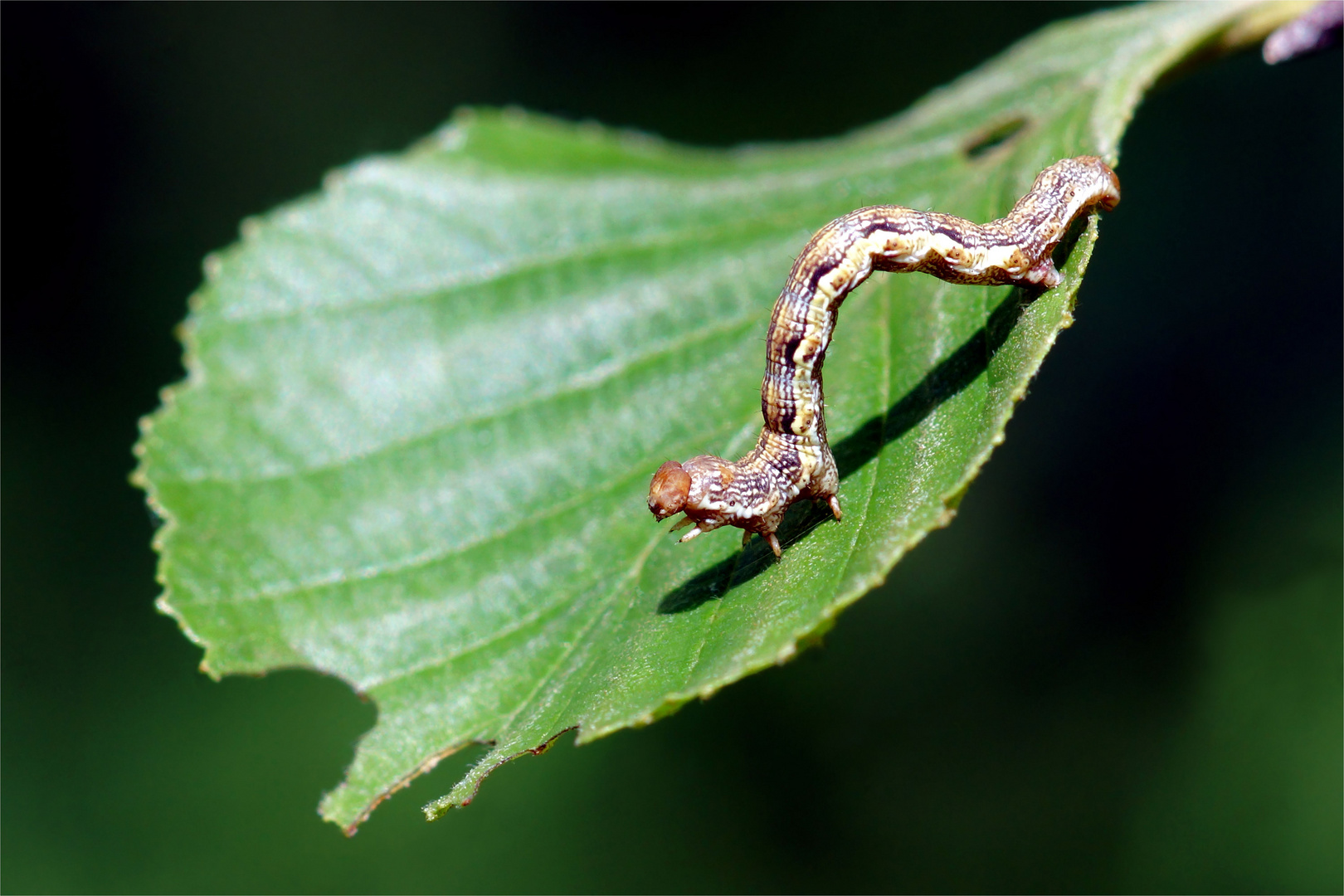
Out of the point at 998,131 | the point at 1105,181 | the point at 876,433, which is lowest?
the point at 876,433

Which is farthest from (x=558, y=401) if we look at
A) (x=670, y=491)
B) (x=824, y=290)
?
(x=824, y=290)

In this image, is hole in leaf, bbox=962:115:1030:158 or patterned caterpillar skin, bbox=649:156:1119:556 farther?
hole in leaf, bbox=962:115:1030:158

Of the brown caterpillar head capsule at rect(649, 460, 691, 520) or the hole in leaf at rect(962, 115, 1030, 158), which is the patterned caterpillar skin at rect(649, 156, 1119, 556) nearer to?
the brown caterpillar head capsule at rect(649, 460, 691, 520)

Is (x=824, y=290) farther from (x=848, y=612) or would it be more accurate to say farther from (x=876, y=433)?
(x=848, y=612)

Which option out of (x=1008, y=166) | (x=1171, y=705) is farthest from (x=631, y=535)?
(x=1171, y=705)

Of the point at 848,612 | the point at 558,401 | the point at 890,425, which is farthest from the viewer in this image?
the point at 848,612

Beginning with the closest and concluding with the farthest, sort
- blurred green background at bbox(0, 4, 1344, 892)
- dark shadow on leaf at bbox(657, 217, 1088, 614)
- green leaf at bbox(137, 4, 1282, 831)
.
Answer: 1. green leaf at bbox(137, 4, 1282, 831)
2. dark shadow on leaf at bbox(657, 217, 1088, 614)
3. blurred green background at bbox(0, 4, 1344, 892)

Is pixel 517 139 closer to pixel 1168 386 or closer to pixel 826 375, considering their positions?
pixel 826 375

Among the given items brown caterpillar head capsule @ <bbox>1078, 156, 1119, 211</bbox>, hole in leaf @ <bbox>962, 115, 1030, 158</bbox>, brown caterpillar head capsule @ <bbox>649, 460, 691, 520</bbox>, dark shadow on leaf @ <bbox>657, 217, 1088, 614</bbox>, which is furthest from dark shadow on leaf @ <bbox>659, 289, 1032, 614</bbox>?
hole in leaf @ <bbox>962, 115, 1030, 158</bbox>
